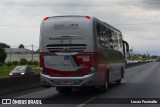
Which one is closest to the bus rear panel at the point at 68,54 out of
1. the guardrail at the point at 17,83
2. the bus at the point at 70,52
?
the bus at the point at 70,52

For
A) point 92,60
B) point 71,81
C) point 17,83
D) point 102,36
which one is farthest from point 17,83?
point 92,60

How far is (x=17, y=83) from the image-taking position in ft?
70.9

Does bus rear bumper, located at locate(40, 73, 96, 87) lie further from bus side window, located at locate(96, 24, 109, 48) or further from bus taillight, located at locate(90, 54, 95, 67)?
bus side window, located at locate(96, 24, 109, 48)

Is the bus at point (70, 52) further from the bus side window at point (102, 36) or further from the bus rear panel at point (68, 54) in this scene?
the bus side window at point (102, 36)

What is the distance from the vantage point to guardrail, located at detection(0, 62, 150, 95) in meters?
19.6

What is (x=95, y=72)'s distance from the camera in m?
17.1

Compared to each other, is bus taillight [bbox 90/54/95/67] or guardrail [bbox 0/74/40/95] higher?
bus taillight [bbox 90/54/95/67]

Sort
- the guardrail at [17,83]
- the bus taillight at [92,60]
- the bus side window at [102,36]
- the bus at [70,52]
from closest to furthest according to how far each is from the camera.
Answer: the bus at [70,52] < the bus taillight at [92,60] < the bus side window at [102,36] < the guardrail at [17,83]

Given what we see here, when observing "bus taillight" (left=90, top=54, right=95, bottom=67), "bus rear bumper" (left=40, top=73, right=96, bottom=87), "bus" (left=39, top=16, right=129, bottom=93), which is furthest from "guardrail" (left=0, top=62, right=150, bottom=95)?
"bus taillight" (left=90, top=54, right=95, bottom=67)

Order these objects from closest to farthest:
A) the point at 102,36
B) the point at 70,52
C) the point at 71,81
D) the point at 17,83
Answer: the point at 71,81, the point at 70,52, the point at 102,36, the point at 17,83

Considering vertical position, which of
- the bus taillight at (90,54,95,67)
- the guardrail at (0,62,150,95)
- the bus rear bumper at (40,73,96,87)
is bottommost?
the guardrail at (0,62,150,95)

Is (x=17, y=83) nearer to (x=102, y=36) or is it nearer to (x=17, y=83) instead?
(x=17, y=83)

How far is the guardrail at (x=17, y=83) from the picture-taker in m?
19.6

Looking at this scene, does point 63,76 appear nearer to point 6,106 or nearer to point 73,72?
point 73,72
